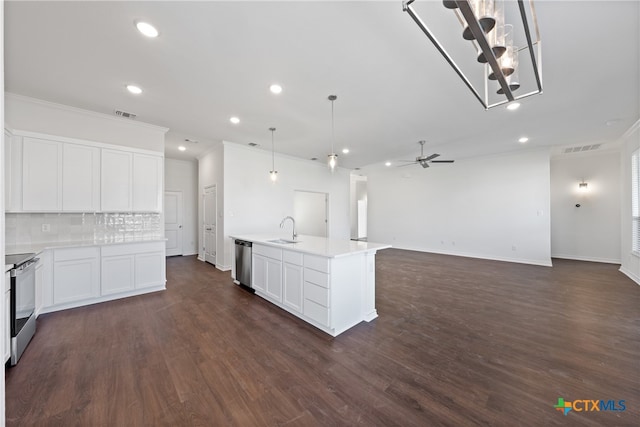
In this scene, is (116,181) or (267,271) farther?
(116,181)

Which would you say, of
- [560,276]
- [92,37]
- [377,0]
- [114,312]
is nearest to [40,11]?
[92,37]

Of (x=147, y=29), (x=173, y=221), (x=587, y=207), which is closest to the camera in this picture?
(x=147, y=29)

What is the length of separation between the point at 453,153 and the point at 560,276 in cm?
352

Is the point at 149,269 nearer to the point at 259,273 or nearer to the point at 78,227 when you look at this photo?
the point at 78,227

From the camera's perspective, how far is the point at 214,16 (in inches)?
79.0

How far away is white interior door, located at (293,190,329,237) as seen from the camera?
853 cm

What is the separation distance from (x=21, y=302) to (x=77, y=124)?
8.64ft

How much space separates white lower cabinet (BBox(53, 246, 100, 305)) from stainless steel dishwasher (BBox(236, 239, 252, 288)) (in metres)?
1.91

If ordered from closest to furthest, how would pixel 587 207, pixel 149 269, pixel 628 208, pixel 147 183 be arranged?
pixel 149 269 → pixel 147 183 → pixel 628 208 → pixel 587 207

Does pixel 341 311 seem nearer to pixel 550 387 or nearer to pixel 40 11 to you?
pixel 550 387

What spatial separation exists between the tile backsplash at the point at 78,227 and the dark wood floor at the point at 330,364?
1.10m

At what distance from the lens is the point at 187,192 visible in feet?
24.2

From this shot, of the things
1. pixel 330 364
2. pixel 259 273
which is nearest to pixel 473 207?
pixel 259 273

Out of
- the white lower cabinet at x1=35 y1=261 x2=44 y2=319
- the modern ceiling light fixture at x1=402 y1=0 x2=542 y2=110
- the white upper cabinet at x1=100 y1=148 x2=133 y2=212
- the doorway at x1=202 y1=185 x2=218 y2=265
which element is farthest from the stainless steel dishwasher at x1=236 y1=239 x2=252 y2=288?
the modern ceiling light fixture at x1=402 y1=0 x2=542 y2=110
